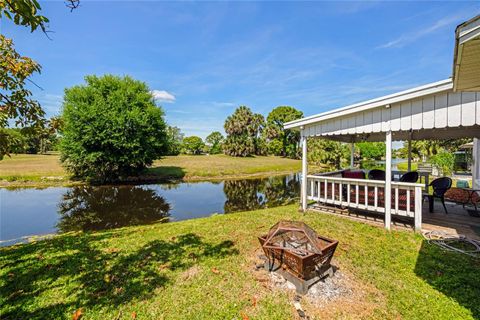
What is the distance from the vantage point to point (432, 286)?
3008 mm

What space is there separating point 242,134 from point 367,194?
124 ft

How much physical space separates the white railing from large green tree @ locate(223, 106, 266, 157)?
33.0m

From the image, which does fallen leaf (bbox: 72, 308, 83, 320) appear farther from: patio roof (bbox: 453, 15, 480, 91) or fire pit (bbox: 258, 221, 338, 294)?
patio roof (bbox: 453, 15, 480, 91)

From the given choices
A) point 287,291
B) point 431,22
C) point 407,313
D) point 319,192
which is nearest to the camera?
point 407,313

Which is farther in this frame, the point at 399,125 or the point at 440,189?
the point at 440,189

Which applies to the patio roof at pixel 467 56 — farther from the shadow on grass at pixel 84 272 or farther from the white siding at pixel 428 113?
the shadow on grass at pixel 84 272

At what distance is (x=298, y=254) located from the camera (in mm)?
2992

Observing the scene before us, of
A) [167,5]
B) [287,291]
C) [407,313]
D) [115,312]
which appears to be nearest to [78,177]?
[167,5]

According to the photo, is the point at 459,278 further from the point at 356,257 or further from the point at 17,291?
the point at 17,291

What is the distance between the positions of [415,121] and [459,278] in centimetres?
314

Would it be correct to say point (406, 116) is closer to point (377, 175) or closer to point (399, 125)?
point (399, 125)

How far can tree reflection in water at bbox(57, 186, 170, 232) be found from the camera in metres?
7.37

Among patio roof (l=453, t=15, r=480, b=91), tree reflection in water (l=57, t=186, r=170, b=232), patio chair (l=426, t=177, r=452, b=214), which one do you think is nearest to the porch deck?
patio chair (l=426, t=177, r=452, b=214)

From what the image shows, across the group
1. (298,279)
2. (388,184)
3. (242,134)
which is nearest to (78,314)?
(298,279)
